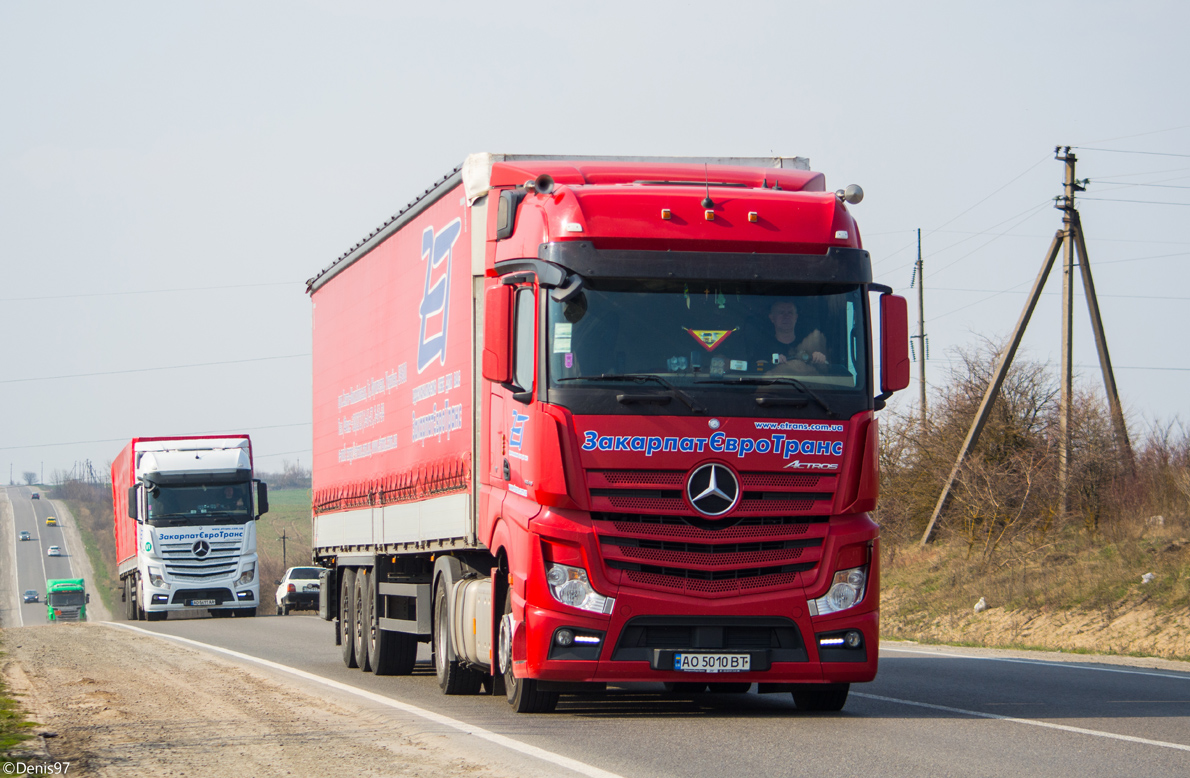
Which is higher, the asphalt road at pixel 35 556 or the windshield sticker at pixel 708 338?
the windshield sticker at pixel 708 338

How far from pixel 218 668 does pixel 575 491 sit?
26.0 feet

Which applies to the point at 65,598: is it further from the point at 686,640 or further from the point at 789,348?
the point at 789,348

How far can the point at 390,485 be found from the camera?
14.3 meters

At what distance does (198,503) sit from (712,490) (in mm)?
24995

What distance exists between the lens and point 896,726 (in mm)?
9594

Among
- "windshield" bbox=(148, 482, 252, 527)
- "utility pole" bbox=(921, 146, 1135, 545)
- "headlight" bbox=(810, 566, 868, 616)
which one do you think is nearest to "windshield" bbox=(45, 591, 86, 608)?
"windshield" bbox=(148, 482, 252, 527)

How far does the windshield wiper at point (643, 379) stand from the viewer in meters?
9.47

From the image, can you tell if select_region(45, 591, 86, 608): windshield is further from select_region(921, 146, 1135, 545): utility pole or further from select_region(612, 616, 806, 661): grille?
select_region(612, 616, 806, 661): grille

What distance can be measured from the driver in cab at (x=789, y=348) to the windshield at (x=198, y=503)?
24.8 m

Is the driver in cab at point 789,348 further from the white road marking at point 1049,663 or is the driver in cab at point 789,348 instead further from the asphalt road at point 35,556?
the asphalt road at point 35,556

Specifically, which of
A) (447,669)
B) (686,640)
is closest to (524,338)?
(686,640)

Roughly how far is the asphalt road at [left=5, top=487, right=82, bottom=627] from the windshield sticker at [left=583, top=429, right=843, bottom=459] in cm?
7808

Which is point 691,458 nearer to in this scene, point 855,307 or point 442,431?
point 855,307

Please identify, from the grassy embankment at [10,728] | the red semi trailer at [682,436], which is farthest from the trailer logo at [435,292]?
the grassy embankment at [10,728]
